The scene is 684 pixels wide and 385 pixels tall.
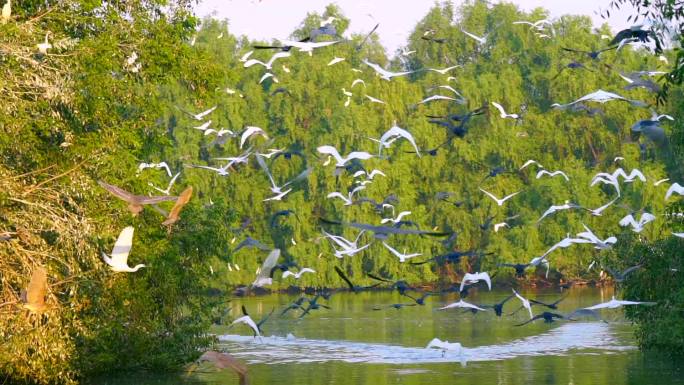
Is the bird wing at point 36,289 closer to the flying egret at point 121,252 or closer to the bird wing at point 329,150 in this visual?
the flying egret at point 121,252

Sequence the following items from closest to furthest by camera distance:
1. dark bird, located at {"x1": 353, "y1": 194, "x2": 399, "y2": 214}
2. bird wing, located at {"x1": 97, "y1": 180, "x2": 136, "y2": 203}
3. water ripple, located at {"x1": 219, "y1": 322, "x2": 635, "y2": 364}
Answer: bird wing, located at {"x1": 97, "y1": 180, "x2": 136, "y2": 203}, dark bird, located at {"x1": 353, "y1": 194, "x2": 399, "y2": 214}, water ripple, located at {"x1": 219, "y1": 322, "x2": 635, "y2": 364}

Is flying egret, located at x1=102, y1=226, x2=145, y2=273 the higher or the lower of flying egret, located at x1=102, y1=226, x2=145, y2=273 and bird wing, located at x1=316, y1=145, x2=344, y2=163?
the lower

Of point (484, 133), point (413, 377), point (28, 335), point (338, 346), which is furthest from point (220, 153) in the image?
point (28, 335)

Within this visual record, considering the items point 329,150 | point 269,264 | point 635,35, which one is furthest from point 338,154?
point 635,35

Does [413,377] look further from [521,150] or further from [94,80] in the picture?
[521,150]

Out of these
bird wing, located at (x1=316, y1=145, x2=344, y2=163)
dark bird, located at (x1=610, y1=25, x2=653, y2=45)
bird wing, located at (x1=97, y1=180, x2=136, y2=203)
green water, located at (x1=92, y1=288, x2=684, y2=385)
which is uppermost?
dark bird, located at (x1=610, y1=25, x2=653, y2=45)

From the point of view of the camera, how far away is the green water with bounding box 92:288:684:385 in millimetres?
22047

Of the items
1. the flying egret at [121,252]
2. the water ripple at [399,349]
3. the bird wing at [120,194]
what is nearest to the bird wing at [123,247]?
the flying egret at [121,252]

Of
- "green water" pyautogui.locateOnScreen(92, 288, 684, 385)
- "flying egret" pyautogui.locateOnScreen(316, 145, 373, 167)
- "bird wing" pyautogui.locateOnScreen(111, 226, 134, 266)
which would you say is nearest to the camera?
"bird wing" pyautogui.locateOnScreen(111, 226, 134, 266)

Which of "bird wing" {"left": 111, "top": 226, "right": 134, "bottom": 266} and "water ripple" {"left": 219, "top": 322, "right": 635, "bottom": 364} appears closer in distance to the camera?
"bird wing" {"left": 111, "top": 226, "right": 134, "bottom": 266}

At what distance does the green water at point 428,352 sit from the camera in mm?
22047

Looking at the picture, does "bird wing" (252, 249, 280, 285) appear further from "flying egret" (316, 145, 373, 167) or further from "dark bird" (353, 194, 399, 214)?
"dark bird" (353, 194, 399, 214)

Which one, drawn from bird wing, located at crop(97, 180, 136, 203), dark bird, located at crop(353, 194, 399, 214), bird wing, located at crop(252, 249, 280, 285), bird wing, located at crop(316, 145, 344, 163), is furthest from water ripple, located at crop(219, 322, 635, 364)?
bird wing, located at crop(97, 180, 136, 203)

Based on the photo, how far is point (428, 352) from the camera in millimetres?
25719
